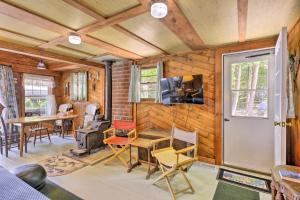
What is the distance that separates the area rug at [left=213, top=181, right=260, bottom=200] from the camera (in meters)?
2.22

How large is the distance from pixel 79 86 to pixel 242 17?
16.6ft

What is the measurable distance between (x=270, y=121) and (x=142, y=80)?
2.73 meters

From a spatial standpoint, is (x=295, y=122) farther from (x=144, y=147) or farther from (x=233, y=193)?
(x=144, y=147)

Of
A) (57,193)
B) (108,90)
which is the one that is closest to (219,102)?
(108,90)

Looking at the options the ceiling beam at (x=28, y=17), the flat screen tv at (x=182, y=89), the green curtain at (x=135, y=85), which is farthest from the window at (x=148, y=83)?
the ceiling beam at (x=28, y=17)

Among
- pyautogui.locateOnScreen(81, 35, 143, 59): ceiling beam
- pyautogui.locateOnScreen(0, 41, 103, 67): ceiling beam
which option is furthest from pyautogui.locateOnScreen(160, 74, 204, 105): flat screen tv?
pyautogui.locateOnScreen(0, 41, 103, 67): ceiling beam

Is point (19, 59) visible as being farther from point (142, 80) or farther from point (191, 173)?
point (191, 173)

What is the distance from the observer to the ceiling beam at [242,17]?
67.8 inches

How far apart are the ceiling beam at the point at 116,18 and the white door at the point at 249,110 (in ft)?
6.63

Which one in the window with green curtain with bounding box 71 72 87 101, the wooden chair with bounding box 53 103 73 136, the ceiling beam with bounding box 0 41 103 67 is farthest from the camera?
the wooden chair with bounding box 53 103 73 136

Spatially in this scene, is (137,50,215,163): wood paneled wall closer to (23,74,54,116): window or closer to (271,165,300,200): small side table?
(271,165,300,200): small side table

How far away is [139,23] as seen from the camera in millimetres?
2234

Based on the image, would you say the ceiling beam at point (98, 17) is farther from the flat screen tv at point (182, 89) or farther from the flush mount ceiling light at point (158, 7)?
the flat screen tv at point (182, 89)

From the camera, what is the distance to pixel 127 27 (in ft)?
7.76
